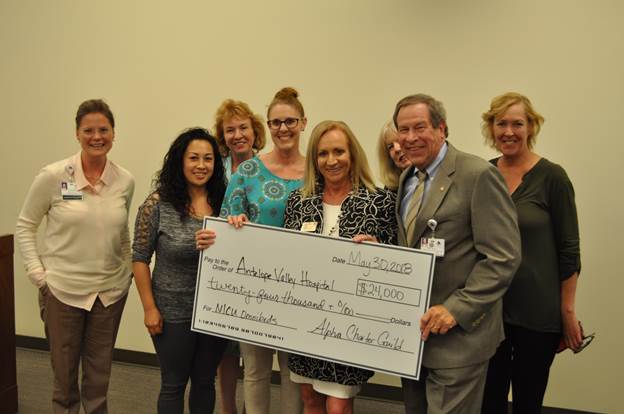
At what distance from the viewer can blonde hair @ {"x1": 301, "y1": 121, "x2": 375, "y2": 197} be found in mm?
1985

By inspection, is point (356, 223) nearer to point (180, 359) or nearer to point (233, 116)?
point (180, 359)

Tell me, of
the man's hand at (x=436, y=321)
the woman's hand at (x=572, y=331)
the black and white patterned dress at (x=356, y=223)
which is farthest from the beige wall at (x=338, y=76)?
the man's hand at (x=436, y=321)

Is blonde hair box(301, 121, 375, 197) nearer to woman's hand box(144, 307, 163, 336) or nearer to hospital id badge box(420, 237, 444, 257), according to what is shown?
hospital id badge box(420, 237, 444, 257)

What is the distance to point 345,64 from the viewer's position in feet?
11.0

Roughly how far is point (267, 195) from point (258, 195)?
42 millimetres

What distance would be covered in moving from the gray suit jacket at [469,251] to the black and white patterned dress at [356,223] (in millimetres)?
191

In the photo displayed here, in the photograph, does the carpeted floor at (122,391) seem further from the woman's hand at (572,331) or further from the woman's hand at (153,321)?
the woman's hand at (572,331)

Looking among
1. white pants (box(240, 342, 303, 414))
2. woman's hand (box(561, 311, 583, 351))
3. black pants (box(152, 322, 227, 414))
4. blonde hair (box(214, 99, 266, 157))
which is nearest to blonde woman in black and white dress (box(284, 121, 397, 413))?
white pants (box(240, 342, 303, 414))

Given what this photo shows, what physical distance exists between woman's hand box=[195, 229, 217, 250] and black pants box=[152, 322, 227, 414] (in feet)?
1.34

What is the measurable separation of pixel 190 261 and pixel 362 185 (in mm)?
879

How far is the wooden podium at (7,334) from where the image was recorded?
293 cm

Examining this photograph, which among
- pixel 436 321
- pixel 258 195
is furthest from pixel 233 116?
pixel 436 321

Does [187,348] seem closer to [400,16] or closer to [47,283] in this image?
[47,283]

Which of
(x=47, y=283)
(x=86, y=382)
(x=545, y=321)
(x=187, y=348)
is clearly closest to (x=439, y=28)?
(x=545, y=321)
